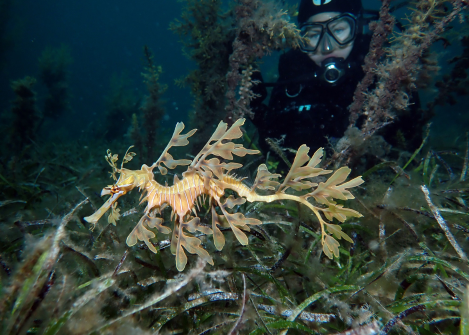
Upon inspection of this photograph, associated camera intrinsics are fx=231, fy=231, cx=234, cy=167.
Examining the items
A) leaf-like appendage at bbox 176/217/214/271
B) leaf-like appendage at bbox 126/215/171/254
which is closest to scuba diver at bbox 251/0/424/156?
leaf-like appendage at bbox 176/217/214/271

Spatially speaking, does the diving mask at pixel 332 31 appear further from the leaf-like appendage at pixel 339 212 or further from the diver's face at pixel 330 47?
the leaf-like appendage at pixel 339 212

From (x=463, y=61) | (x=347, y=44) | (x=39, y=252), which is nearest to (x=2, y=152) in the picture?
(x=39, y=252)

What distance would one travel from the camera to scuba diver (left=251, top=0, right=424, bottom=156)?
13.2 ft

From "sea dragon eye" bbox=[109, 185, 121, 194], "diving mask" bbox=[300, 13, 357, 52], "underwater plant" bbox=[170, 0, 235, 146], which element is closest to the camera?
"sea dragon eye" bbox=[109, 185, 121, 194]

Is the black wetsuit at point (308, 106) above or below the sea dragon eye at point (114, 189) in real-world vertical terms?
below

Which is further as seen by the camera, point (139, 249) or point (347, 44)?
point (347, 44)

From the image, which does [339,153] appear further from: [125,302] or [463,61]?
[463,61]

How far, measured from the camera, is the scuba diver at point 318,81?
4035mm

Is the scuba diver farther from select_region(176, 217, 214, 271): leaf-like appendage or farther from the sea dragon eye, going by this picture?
the sea dragon eye

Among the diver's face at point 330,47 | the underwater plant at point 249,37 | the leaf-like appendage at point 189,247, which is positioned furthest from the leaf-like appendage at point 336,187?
the diver's face at point 330,47

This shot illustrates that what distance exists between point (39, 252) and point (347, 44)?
542cm

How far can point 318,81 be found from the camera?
4289 millimetres

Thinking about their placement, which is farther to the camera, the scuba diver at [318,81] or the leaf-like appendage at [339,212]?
the scuba diver at [318,81]

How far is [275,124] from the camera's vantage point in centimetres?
430
